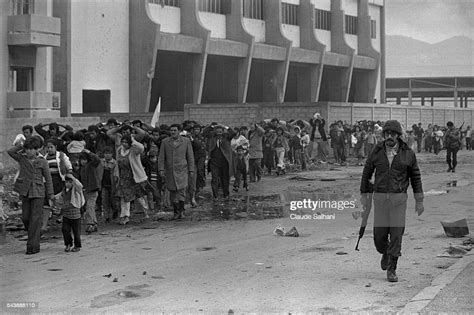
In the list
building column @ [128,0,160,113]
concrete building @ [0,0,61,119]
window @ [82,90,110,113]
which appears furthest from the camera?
building column @ [128,0,160,113]

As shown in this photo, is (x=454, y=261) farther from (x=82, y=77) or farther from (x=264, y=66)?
(x=264, y=66)

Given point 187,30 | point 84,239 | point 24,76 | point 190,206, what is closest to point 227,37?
point 187,30

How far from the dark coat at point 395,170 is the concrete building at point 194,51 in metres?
15.3

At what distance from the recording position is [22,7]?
83.2 feet

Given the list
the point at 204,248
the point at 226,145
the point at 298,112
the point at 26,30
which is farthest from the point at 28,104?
the point at 204,248

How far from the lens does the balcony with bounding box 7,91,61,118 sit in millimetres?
24484

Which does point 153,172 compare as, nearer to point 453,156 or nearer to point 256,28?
point 453,156

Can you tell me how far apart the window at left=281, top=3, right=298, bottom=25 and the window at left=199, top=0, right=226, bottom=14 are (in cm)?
435

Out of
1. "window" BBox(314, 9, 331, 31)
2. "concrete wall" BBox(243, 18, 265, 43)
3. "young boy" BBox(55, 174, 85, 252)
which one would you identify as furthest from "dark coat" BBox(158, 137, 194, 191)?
"window" BBox(314, 9, 331, 31)

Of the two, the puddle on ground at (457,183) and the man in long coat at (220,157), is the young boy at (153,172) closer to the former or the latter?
the man in long coat at (220,157)

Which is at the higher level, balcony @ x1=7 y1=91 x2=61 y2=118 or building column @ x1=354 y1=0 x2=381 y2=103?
building column @ x1=354 y1=0 x2=381 y2=103

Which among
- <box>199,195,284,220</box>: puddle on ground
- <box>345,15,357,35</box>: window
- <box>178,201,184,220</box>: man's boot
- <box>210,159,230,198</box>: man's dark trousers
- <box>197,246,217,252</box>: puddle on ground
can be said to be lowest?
<box>197,246,217,252</box>: puddle on ground

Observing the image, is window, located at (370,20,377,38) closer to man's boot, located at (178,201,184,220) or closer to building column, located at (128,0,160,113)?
building column, located at (128,0,160,113)

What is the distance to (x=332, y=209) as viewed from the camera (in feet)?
47.0
